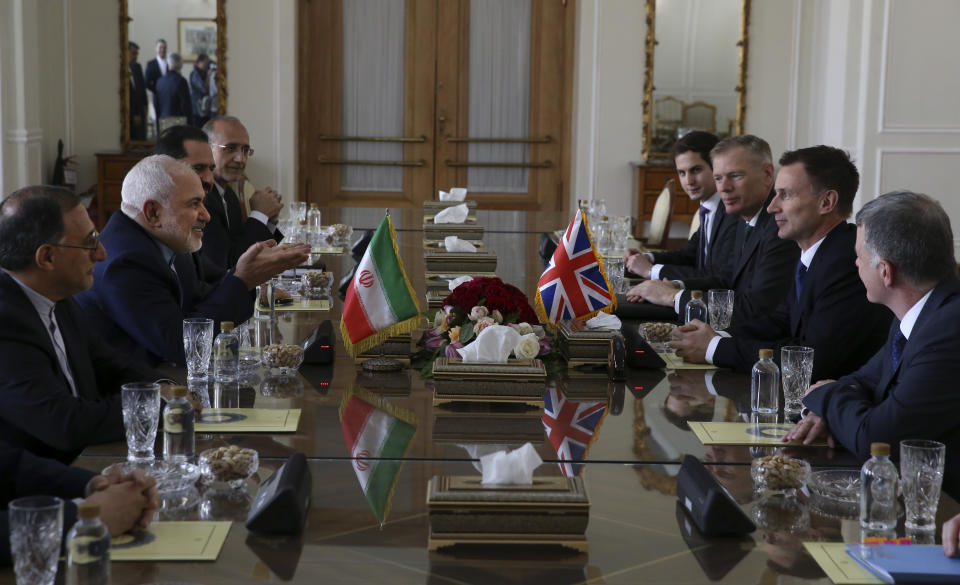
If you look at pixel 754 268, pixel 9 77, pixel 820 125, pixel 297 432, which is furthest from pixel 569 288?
pixel 820 125

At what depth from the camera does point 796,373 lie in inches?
106

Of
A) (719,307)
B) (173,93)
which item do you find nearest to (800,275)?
(719,307)

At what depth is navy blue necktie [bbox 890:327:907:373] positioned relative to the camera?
2.59m

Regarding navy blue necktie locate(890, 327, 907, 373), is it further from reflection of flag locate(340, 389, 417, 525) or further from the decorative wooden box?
the decorative wooden box

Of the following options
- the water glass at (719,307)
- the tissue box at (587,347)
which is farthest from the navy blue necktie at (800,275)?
the tissue box at (587,347)

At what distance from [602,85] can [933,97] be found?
8.88ft

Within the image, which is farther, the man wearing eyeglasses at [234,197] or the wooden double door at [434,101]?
the wooden double door at [434,101]

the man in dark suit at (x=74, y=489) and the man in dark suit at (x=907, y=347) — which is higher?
the man in dark suit at (x=907, y=347)

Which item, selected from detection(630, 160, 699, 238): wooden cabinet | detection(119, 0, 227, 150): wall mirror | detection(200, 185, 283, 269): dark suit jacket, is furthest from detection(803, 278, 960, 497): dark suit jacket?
detection(119, 0, 227, 150): wall mirror

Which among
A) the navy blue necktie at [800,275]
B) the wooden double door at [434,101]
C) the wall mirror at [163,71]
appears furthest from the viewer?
the wooden double door at [434,101]

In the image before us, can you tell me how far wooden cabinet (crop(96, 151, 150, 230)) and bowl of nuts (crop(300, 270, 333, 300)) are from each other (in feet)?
18.2

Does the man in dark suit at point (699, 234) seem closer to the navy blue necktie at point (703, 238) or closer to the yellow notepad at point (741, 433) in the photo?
the navy blue necktie at point (703, 238)

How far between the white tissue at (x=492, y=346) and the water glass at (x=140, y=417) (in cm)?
80

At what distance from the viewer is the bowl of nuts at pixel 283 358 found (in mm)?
2947
